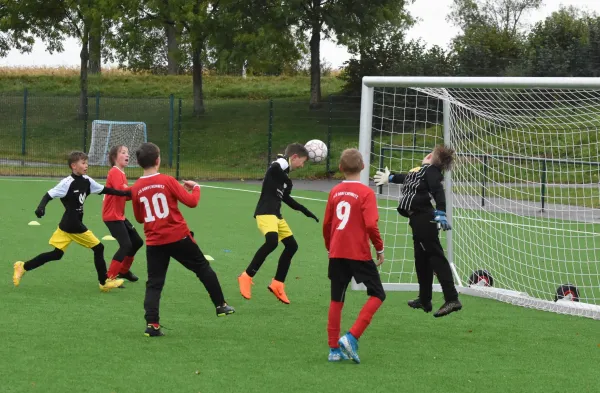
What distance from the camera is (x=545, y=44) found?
33656 mm

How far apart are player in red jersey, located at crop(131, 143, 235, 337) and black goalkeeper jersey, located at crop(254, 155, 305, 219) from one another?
169 cm

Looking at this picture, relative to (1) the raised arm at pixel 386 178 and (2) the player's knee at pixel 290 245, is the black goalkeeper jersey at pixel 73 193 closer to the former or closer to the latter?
(2) the player's knee at pixel 290 245

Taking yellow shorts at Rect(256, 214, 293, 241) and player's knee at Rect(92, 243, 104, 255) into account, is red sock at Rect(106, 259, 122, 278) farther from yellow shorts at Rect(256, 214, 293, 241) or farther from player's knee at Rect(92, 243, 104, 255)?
yellow shorts at Rect(256, 214, 293, 241)

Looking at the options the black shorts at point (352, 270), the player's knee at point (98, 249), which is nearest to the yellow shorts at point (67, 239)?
the player's knee at point (98, 249)

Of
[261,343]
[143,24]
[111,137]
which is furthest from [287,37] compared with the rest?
[261,343]

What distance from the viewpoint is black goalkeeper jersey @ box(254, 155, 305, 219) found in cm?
915

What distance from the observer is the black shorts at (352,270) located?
6.79m

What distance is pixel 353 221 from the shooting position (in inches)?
265

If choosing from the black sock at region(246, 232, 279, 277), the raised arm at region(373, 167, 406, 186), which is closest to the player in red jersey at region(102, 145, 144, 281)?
the black sock at region(246, 232, 279, 277)

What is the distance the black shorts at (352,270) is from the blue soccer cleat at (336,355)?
517mm

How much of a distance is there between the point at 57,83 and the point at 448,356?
3893 cm

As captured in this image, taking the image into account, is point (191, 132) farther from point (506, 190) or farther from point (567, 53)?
point (506, 190)

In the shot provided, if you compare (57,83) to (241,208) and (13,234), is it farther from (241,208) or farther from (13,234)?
(13,234)

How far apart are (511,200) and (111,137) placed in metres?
15.2
